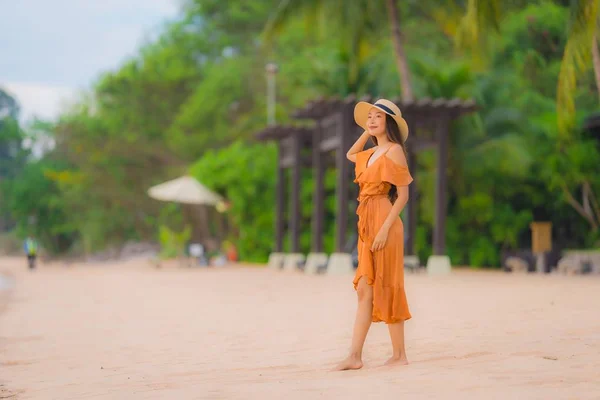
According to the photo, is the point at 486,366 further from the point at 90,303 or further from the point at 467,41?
the point at 467,41

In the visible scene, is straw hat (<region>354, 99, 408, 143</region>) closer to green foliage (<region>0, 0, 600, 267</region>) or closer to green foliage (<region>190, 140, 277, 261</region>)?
green foliage (<region>0, 0, 600, 267</region>)

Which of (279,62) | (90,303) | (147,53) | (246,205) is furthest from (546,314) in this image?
(147,53)

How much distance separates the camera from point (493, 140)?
19766mm

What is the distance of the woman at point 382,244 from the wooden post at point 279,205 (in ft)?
54.4

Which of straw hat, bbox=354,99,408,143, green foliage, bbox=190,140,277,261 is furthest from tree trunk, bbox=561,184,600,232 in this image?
straw hat, bbox=354,99,408,143

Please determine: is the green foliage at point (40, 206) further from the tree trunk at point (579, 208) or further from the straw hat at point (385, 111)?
the straw hat at point (385, 111)

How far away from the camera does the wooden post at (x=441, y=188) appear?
1705 cm

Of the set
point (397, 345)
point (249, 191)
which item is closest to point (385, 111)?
point (397, 345)

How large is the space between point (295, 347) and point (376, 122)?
1.95m

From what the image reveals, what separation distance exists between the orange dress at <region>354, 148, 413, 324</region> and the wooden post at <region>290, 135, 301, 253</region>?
15.1m

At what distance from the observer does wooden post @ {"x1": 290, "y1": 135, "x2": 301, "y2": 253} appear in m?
20.5

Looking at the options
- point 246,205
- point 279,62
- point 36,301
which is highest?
point 279,62

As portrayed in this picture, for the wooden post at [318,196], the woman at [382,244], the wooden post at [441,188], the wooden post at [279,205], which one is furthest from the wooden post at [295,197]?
the woman at [382,244]

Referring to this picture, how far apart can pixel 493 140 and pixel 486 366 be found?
50.1ft
